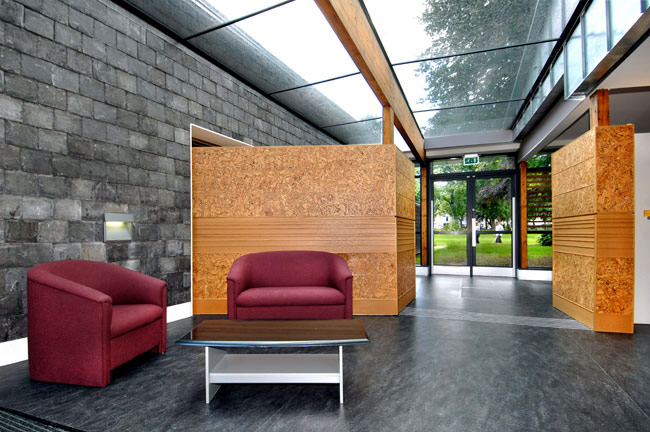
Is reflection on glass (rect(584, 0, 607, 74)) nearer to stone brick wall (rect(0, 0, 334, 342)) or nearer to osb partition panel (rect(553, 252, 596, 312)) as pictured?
osb partition panel (rect(553, 252, 596, 312))

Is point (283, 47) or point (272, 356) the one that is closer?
point (272, 356)

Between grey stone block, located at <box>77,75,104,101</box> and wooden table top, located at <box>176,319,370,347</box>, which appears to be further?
grey stone block, located at <box>77,75,104,101</box>

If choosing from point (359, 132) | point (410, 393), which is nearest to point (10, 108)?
point (410, 393)

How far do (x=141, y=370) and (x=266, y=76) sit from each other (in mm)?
4391

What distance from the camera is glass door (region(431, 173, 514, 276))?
9258mm

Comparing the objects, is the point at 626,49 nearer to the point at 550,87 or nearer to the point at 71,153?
the point at 550,87

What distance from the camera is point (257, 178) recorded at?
5035 mm

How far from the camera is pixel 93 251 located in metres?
3.64

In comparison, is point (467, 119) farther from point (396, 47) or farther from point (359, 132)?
point (396, 47)

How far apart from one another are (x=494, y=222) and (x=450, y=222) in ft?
→ 3.38

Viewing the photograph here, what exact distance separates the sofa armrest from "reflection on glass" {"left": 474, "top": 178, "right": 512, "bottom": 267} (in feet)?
28.4

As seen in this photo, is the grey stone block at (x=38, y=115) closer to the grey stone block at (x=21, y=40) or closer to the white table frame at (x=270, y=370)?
the grey stone block at (x=21, y=40)

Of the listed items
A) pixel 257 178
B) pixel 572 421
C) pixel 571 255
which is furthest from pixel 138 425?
pixel 571 255

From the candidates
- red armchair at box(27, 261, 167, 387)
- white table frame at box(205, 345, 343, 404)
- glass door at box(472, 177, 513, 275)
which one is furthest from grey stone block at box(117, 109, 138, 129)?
glass door at box(472, 177, 513, 275)
